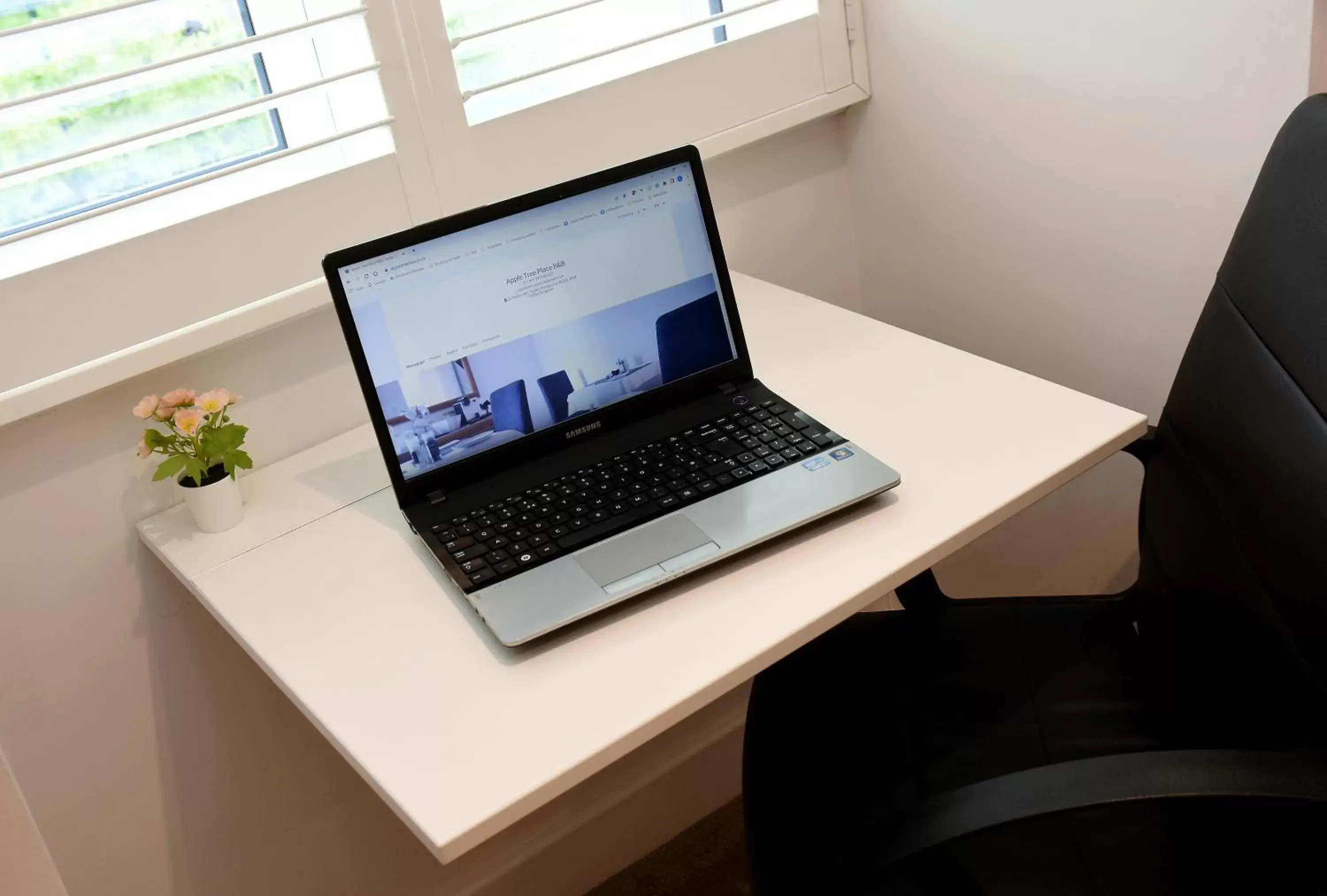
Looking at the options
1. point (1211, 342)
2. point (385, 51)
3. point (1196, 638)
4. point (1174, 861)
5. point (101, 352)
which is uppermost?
point (385, 51)

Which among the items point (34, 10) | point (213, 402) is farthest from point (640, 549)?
point (34, 10)

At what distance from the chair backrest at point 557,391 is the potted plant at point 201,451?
30cm

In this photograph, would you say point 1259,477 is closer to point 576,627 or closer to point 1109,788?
point 1109,788

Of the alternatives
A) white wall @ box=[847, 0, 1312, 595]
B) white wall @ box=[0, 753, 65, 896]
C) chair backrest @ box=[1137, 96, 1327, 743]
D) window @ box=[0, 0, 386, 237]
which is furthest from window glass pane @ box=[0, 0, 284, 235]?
chair backrest @ box=[1137, 96, 1327, 743]

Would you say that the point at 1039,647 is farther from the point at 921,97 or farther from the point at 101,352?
the point at 101,352

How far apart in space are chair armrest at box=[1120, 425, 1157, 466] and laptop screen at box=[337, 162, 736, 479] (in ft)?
1.27

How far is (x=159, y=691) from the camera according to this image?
1358mm

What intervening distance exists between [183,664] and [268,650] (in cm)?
38

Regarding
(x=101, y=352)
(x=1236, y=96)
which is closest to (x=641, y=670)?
(x=101, y=352)

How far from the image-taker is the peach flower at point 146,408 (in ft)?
3.86

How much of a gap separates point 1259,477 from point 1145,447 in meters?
0.21

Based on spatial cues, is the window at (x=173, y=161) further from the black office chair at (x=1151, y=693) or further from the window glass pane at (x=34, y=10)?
the black office chair at (x=1151, y=693)

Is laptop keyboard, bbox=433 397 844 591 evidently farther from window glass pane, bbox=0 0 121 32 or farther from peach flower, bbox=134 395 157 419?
window glass pane, bbox=0 0 121 32

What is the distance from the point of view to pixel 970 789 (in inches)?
34.8
